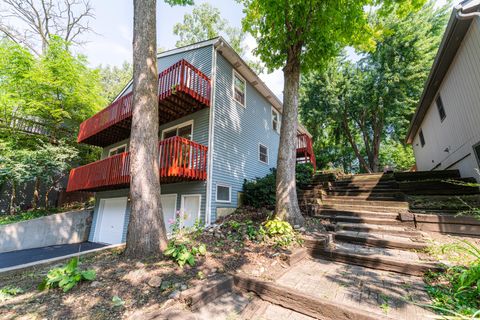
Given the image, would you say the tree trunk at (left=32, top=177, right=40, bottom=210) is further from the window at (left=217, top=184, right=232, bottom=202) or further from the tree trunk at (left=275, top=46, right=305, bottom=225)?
the tree trunk at (left=275, top=46, right=305, bottom=225)

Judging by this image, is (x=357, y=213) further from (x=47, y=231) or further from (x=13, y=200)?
(x=13, y=200)

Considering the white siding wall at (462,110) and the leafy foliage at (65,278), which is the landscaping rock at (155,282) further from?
the white siding wall at (462,110)

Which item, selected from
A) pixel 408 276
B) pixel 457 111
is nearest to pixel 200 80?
pixel 408 276

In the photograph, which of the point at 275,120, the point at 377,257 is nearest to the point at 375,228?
the point at 377,257

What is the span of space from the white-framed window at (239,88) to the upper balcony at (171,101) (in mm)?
1744

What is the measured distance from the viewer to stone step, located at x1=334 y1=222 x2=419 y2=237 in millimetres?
4457

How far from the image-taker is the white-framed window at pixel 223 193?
7.26 meters

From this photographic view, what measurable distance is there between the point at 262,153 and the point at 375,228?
21.2ft

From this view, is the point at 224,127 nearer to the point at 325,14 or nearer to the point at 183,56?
the point at 183,56

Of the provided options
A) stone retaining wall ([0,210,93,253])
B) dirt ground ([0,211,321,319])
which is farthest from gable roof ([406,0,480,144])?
stone retaining wall ([0,210,93,253])

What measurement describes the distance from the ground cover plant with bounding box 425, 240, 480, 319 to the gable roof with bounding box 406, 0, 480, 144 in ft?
17.4

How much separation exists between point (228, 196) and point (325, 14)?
6.76 meters

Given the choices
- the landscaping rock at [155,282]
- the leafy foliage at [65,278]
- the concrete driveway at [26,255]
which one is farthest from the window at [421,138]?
the concrete driveway at [26,255]

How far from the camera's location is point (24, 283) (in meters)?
3.03
